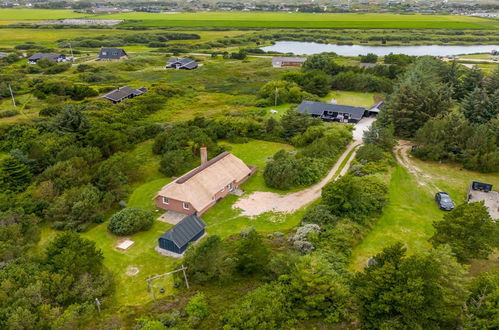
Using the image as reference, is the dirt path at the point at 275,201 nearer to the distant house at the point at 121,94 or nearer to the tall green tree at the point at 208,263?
the tall green tree at the point at 208,263

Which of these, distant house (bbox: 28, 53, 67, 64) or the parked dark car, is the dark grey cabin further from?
distant house (bbox: 28, 53, 67, 64)

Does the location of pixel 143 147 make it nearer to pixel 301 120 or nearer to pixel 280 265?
pixel 301 120

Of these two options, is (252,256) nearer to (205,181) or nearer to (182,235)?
(182,235)

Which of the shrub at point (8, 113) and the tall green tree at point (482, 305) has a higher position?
the tall green tree at point (482, 305)

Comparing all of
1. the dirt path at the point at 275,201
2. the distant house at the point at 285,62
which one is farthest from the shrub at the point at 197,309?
the distant house at the point at 285,62

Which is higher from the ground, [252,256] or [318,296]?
[318,296]

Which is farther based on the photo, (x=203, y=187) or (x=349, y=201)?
(x=203, y=187)

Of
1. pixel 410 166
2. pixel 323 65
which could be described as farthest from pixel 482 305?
pixel 323 65

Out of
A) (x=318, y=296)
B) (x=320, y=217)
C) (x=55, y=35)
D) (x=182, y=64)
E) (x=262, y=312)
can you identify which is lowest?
(x=320, y=217)
